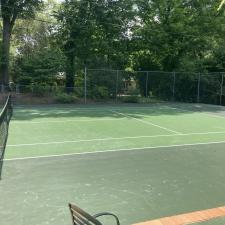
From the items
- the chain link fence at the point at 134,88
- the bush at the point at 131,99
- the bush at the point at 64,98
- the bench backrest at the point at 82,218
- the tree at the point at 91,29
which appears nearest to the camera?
the bench backrest at the point at 82,218

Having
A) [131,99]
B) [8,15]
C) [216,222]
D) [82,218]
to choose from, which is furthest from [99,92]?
[82,218]

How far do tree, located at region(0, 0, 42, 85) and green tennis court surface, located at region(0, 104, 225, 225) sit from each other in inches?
481

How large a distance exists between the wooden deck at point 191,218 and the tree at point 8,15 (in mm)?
21044

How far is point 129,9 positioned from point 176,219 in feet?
79.8

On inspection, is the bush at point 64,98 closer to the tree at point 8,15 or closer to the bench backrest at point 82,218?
the tree at point 8,15

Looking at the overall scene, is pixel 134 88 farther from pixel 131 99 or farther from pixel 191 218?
pixel 191 218

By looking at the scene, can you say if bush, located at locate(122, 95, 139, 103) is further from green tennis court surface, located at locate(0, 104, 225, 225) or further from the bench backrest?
the bench backrest

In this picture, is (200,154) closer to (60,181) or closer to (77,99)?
(60,181)

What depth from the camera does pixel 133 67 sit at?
29.4m

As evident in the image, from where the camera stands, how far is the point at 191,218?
486 cm

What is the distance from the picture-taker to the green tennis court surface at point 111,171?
522 cm

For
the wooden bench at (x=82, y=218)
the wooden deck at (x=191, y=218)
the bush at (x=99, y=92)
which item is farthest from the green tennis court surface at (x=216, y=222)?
the bush at (x=99, y=92)

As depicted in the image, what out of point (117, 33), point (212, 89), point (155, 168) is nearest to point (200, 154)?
point (155, 168)

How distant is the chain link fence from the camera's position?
22.8 m
